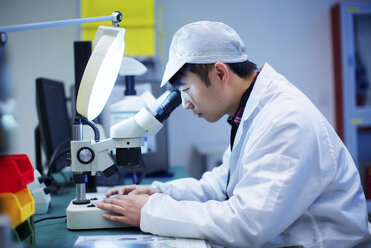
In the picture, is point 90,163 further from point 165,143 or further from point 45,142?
point 165,143

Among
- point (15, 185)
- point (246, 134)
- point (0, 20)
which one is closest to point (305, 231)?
point (246, 134)

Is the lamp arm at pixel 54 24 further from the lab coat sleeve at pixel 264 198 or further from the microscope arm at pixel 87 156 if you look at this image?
the lab coat sleeve at pixel 264 198

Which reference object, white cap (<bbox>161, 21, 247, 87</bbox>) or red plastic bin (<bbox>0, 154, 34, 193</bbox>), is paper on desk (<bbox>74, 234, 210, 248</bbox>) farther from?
white cap (<bbox>161, 21, 247, 87</bbox>)

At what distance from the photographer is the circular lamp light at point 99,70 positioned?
969 millimetres

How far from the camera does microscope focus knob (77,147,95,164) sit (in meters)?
1.11

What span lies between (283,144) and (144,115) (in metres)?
0.45

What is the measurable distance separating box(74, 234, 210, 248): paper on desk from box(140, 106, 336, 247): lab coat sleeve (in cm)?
2

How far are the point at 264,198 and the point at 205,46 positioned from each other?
0.50 m

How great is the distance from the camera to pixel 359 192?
1.13 m

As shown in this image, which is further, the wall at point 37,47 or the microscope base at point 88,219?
the wall at point 37,47

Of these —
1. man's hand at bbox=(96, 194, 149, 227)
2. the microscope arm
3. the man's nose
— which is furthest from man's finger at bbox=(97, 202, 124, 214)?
the man's nose

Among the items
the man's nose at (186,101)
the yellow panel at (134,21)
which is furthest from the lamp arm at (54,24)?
the yellow panel at (134,21)

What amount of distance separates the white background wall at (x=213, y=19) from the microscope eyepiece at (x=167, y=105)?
6.68 ft

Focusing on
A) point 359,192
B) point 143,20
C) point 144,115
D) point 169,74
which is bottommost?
point 359,192
